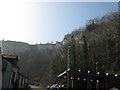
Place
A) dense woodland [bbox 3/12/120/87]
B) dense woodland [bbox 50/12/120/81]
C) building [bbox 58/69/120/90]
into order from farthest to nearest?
dense woodland [bbox 3/12/120/87] → dense woodland [bbox 50/12/120/81] → building [bbox 58/69/120/90]

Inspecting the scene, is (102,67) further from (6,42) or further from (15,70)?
(6,42)

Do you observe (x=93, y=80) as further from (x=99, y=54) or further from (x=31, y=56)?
(x=31, y=56)

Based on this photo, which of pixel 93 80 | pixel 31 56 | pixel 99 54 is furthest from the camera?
pixel 31 56

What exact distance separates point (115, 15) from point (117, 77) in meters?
28.2

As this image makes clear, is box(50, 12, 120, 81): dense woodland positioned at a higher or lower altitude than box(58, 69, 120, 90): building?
higher

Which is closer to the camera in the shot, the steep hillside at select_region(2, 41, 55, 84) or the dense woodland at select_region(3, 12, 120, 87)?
the dense woodland at select_region(3, 12, 120, 87)

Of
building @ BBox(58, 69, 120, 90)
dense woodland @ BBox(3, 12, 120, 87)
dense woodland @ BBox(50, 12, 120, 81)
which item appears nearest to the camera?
building @ BBox(58, 69, 120, 90)

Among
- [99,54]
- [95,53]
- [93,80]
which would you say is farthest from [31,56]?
[93,80]

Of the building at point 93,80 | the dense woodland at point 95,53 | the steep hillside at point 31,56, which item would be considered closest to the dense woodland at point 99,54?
the dense woodland at point 95,53

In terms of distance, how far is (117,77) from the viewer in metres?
21.8

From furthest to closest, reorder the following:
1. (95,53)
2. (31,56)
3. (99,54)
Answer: (31,56) < (95,53) < (99,54)

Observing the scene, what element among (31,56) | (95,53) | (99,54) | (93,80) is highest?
(31,56)

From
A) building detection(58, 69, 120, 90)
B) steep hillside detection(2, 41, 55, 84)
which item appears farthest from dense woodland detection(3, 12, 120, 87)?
steep hillside detection(2, 41, 55, 84)

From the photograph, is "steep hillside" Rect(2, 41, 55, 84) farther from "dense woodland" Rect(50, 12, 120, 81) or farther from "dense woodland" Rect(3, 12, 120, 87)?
"dense woodland" Rect(50, 12, 120, 81)
